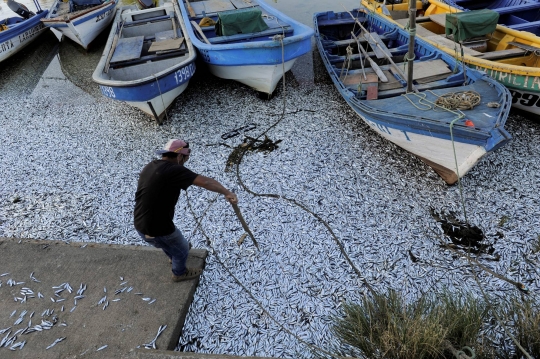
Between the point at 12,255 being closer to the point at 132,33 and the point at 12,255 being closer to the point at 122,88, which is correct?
the point at 122,88

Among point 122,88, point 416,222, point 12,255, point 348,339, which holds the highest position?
point 122,88

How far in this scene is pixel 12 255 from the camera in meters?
4.64

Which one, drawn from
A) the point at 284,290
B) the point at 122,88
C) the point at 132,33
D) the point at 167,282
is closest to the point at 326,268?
the point at 284,290

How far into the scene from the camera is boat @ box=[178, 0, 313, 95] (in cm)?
742

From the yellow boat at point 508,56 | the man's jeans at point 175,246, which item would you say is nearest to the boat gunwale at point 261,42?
the yellow boat at point 508,56

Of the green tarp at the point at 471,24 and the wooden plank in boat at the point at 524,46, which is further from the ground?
the green tarp at the point at 471,24

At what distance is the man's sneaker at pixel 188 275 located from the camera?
4.21 meters

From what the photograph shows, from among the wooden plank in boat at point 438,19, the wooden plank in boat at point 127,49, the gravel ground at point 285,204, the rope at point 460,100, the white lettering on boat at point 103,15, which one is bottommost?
the gravel ground at point 285,204

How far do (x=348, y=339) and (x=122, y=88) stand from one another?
595 centimetres

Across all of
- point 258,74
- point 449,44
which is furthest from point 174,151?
point 449,44

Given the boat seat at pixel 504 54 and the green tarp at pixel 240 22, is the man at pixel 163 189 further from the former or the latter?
the boat seat at pixel 504 54

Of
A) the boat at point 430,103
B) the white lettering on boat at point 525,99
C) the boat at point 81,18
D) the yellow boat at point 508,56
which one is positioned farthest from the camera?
the boat at point 81,18

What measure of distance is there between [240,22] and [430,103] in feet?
16.4

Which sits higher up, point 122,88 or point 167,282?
point 122,88
